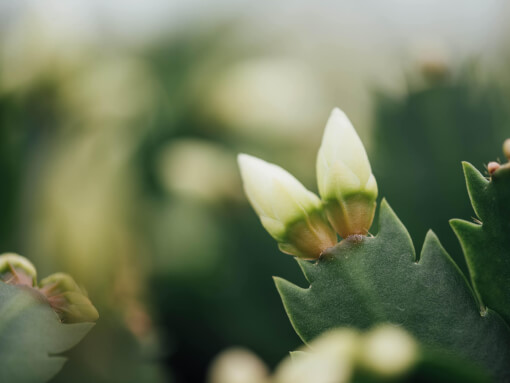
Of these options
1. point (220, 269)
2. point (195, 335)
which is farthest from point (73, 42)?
point (195, 335)

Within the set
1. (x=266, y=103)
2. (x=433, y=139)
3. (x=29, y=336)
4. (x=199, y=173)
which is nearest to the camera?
(x=29, y=336)

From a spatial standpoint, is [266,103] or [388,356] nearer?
[388,356]

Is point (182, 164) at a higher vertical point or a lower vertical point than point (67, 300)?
lower

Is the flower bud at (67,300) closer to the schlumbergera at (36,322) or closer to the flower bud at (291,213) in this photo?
the schlumbergera at (36,322)

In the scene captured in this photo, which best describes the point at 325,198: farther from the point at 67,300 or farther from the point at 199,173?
the point at 199,173

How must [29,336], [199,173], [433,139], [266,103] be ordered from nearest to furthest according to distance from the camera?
[29,336] → [433,139] → [199,173] → [266,103]

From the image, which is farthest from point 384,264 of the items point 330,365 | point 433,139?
point 433,139

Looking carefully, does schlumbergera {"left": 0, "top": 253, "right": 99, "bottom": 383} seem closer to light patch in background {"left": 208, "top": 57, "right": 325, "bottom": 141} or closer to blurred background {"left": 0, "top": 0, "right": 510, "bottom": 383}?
blurred background {"left": 0, "top": 0, "right": 510, "bottom": 383}

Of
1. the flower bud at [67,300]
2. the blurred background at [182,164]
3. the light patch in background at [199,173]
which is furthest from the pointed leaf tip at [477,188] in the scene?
the light patch in background at [199,173]
